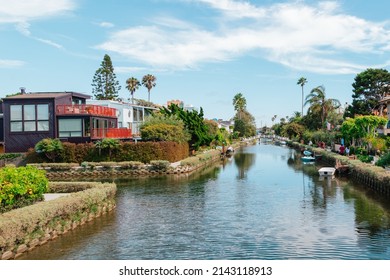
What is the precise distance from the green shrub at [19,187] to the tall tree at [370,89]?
83395 millimetres

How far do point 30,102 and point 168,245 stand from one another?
4477 centimetres

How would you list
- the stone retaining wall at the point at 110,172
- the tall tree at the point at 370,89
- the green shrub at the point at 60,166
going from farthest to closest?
the tall tree at the point at 370,89 < the green shrub at the point at 60,166 < the stone retaining wall at the point at 110,172

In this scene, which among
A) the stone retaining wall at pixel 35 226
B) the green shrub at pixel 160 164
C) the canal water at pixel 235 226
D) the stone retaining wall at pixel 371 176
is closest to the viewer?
the stone retaining wall at pixel 35 226

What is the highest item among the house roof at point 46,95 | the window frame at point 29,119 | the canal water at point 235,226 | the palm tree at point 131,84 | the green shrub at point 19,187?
the palm tree at point 131,84

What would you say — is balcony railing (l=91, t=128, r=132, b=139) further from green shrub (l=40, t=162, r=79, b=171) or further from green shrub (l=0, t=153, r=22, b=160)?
green shrub (l=0, t=153, r=22, b=160)

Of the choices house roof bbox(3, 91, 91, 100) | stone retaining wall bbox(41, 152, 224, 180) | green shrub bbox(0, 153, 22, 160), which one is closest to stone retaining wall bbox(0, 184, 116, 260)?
stone retaining wall bbox(41, 152, 224, 180)

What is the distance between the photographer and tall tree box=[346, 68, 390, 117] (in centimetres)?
9650

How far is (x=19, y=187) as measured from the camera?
2203cm

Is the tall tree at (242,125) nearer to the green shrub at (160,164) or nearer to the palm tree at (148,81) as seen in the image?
the palm tree at (148,81)

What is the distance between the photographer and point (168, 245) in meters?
20.4

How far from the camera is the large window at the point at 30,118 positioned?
59438 mm

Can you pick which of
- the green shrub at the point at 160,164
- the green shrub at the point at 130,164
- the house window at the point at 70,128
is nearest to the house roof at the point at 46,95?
the house window at the point at 70,128

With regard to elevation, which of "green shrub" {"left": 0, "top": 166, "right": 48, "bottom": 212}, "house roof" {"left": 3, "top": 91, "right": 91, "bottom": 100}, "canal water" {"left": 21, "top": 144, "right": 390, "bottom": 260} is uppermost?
"house roof" {"left": 3, "top": 91, "right": 91, "bottom": 100}

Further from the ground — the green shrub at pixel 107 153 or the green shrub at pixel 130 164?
the green shrub at pixel 107 153
